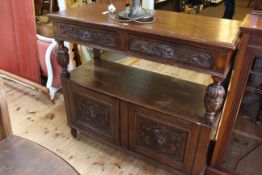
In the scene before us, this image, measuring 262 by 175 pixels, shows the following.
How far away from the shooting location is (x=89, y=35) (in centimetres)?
143

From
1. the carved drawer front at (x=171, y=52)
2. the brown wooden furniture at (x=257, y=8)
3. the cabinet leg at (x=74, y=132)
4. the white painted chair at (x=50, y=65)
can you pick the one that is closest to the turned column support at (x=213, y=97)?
the carved drawer front at (x=171, y=52)

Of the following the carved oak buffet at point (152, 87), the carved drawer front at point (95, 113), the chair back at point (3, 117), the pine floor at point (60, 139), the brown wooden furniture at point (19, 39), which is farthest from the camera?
the brown wooden furniture at point (19, 39)

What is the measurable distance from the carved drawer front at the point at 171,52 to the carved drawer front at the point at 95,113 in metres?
0.40

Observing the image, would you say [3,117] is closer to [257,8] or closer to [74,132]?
[74,132]

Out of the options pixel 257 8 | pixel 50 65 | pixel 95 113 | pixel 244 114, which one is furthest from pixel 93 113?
pixel 257 8

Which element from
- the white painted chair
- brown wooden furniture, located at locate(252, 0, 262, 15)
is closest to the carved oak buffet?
brown wooden furniture, located at locate(252, 0, 262, 15)

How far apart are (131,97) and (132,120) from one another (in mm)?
150

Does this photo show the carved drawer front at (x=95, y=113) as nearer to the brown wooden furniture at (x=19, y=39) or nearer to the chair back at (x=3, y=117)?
the chair back at (x=3, y=117)

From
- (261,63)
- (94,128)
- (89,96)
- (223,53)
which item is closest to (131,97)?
(89,96)

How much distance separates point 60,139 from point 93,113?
0.46 m

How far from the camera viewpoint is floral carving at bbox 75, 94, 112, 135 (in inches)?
63.4

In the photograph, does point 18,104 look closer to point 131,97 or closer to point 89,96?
point 89,96

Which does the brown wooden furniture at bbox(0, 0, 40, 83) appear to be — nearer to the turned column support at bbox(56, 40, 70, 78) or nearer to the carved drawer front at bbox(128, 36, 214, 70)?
the turned column support at bbox(56, 40, 70, 78)

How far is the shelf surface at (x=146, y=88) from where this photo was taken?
138 centimetres
